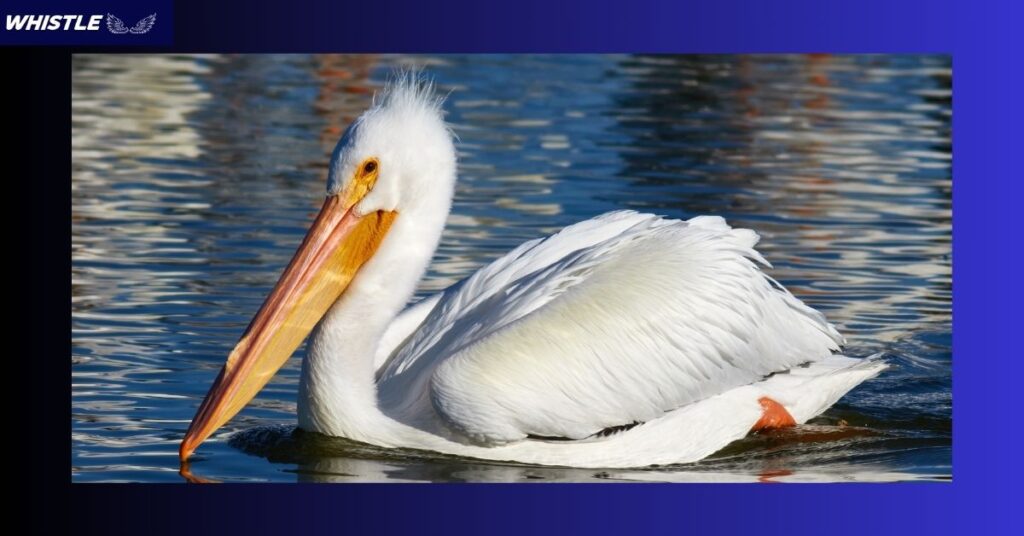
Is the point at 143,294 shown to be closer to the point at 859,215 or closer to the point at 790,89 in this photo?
the point at 859,215

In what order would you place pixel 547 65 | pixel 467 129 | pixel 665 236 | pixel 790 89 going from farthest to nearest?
pixel 547 65 → pixel 790 89 → pixel 467 129 → pixel 665 236

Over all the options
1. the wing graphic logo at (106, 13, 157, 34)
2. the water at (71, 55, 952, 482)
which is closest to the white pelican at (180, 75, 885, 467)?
the water at (71, 55, 952, 482)

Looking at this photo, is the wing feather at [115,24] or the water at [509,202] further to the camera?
the water at [509,202]

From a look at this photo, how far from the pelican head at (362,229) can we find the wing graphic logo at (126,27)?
75 centimetres

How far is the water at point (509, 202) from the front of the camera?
672cm

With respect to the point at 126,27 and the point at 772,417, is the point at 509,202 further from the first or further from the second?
the point at 126,27

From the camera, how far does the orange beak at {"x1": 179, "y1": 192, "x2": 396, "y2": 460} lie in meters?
6.44

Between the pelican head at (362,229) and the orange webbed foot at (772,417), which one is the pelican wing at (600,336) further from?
the pelican head at (362,229)

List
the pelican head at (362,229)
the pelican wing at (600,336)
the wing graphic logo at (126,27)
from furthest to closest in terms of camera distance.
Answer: the pelican head at (362,229) → the pelican wing at (600,336) → the wing graphic logo at (126,27)

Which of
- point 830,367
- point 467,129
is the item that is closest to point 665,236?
point 830,367

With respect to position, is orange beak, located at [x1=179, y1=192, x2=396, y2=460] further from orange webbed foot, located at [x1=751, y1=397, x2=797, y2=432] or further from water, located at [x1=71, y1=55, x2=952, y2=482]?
orange webbed foot, located at [x1=751, y1=397, x2=797, y2=432]

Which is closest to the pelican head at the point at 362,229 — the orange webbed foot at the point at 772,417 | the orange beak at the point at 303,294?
the orange beak at the point at 303,294

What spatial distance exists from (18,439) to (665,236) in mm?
2223

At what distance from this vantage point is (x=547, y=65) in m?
13.8
